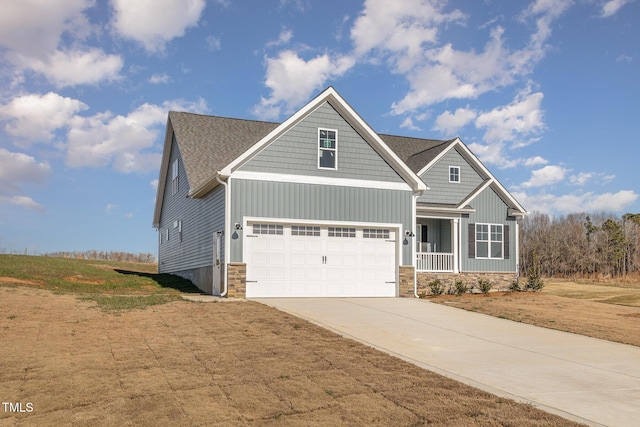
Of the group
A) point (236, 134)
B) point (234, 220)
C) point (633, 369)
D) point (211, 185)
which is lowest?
point (633, 369)

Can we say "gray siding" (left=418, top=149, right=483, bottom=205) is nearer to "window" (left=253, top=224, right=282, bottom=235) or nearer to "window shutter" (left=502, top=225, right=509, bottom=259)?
"window shutter" (left=502, top=225, right=509, bottom=259)

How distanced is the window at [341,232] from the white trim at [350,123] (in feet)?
9.06

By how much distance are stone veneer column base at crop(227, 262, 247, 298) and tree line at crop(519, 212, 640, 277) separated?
105 ft

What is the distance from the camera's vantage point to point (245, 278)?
723 inches

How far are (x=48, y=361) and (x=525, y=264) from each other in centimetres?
4540

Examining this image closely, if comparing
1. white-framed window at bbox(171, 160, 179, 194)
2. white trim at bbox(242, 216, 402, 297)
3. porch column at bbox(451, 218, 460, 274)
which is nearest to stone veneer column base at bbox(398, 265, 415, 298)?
white trim at bbox(242, 216, 402, 297)

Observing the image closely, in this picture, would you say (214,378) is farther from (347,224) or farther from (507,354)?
(347,224)

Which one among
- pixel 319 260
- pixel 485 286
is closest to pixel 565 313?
pixel 485 286

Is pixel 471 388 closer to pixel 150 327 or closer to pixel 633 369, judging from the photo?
pixel 633 369

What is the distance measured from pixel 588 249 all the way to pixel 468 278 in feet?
84.6

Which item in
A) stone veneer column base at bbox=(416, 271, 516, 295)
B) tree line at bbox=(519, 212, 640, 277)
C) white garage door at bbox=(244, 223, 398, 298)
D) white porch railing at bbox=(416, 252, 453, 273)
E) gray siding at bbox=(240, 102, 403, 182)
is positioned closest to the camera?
white garage door at bbox=(244, 223, 398, 298)

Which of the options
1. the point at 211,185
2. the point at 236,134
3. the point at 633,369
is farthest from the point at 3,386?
the point at 236,134

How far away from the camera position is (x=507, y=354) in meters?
10.4

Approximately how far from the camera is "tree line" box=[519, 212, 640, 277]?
46000 mm
